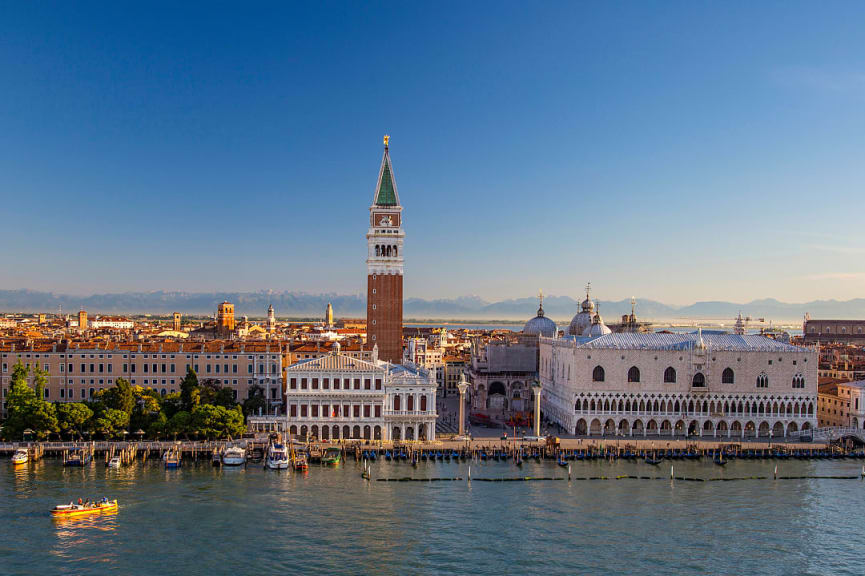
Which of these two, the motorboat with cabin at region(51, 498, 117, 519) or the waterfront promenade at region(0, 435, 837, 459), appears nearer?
the motorboat with cabin at region(51, 498, 117, 519)

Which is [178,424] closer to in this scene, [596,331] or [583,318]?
[596,331]

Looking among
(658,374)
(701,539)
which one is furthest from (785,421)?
(701,539)

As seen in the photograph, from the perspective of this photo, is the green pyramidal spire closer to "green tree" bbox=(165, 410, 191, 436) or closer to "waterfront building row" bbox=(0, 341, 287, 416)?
"waterfront building row" bbox=(0, 341, 287, 416)

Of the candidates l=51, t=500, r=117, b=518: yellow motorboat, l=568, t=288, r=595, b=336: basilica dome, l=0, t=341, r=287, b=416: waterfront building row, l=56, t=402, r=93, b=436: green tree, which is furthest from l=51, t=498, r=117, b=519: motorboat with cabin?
l=568, t=288, r=595, b=336: basilica dome

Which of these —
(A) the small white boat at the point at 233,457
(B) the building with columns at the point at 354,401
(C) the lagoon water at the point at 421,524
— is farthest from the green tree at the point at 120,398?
(B) the building with columns at the point at 354,401

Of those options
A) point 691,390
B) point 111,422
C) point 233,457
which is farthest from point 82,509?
point 691,390

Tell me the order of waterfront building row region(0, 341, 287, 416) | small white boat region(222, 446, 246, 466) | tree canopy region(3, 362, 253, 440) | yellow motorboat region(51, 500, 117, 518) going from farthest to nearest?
waterfront building row region(0, 341, 287, 416), tree canopy region(3, 362, 253, 440), small white boat region(222, 446, 246, 466), yellow motorboat region(51, 500, 117, 518)

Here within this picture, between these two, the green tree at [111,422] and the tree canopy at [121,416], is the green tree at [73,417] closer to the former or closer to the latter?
the tree canopy at [121,416]
